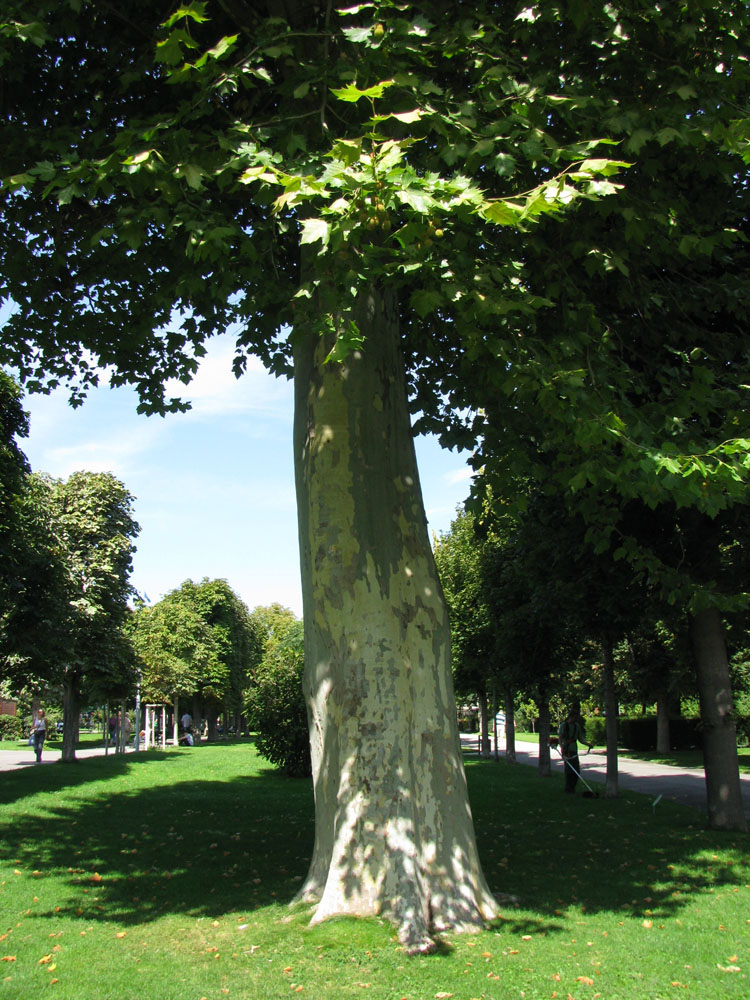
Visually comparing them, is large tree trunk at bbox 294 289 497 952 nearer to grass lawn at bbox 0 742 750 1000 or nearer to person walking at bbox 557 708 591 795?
grass lawn at bbox 0 742 750 1000

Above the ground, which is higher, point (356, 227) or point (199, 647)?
point (356, 227)

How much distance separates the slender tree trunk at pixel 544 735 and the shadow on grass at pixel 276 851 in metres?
3.60

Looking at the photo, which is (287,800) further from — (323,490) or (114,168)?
(114,168)

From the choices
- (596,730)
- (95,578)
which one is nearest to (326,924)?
(95,578)

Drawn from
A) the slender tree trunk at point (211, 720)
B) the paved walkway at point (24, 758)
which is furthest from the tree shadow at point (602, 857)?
the slender tree trunk at point (211, 720)

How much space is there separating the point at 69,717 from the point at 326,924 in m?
21.8

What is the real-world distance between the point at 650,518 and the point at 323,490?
263 inches

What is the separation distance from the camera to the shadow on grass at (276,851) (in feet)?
Result: 22.9

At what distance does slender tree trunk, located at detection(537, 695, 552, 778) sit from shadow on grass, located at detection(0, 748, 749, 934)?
360 cm

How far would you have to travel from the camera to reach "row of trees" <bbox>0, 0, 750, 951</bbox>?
218 inches

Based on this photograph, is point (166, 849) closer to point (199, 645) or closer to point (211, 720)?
point (199, 645)

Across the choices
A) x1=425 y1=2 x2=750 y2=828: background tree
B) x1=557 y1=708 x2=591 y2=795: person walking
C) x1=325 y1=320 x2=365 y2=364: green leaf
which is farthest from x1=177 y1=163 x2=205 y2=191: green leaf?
x1=557 y1=708 x2=591 y2=795: person walking

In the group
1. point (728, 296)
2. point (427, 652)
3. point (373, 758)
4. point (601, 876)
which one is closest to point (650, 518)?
point (728, 296)

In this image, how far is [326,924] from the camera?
5688 millimetres
